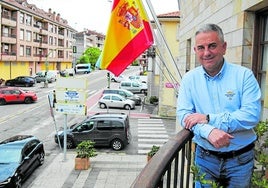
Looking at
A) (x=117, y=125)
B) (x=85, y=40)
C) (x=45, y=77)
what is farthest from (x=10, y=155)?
(x=85, y=40)

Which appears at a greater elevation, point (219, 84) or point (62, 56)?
point (62, 56)

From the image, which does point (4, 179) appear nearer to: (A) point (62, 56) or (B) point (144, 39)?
(B) point (144, 39)

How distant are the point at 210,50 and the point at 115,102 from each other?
27.1 m

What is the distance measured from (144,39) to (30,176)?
752 cm

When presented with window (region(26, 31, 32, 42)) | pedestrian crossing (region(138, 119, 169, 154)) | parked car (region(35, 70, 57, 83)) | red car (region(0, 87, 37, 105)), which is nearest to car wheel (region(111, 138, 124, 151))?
pedestrian crossing (region(138, 119, 169, 154))

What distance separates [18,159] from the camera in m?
11.4

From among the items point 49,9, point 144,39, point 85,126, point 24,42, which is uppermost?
point 49,9

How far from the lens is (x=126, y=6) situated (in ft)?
23.9

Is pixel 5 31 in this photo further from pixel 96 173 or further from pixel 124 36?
pixel 124 36

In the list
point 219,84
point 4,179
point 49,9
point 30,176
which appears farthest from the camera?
point 49,9

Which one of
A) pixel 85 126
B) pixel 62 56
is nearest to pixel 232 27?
pixel 85 126

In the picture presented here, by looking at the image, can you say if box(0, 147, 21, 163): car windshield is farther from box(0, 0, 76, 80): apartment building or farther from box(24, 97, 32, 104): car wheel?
box(0, 0, 76, 80): apartment building

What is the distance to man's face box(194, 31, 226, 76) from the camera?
2477 millimetres

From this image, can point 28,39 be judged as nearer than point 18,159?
No
